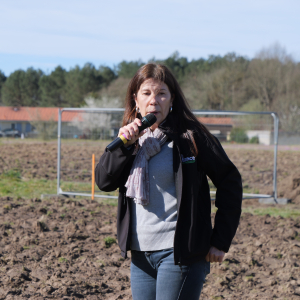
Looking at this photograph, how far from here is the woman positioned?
6.28ft

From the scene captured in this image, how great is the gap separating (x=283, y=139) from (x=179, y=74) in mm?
34179

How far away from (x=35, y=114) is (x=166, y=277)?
31.4 metres

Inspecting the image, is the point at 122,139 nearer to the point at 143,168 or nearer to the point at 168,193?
the point at 143,168

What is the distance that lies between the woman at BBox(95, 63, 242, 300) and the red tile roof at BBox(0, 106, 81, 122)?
721cm

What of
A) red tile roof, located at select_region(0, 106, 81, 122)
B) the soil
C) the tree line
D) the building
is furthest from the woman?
the tree line

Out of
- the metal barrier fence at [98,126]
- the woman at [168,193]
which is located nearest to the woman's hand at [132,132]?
the woman at [168,193]

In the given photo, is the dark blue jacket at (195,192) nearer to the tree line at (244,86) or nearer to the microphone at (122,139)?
the microphone at (122,139)

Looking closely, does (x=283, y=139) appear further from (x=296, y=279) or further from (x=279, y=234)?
(x=296, y=279)

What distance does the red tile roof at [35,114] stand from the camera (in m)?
9.29

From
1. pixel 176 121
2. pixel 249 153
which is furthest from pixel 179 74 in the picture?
pixel 176 121

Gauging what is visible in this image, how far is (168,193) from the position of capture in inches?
78.2

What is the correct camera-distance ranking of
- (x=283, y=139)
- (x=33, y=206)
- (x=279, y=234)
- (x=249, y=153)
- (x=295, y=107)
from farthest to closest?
1. (x=295, y=107)
2. (x=283, y=139)
3. (x=249, y=153)
4. (x=33, y=206)
5. (x=279, y=234)

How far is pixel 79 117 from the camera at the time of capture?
9180mm

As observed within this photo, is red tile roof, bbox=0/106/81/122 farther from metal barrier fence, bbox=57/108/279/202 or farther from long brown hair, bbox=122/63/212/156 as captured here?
long brown hair, bbox=122/63/212/156
